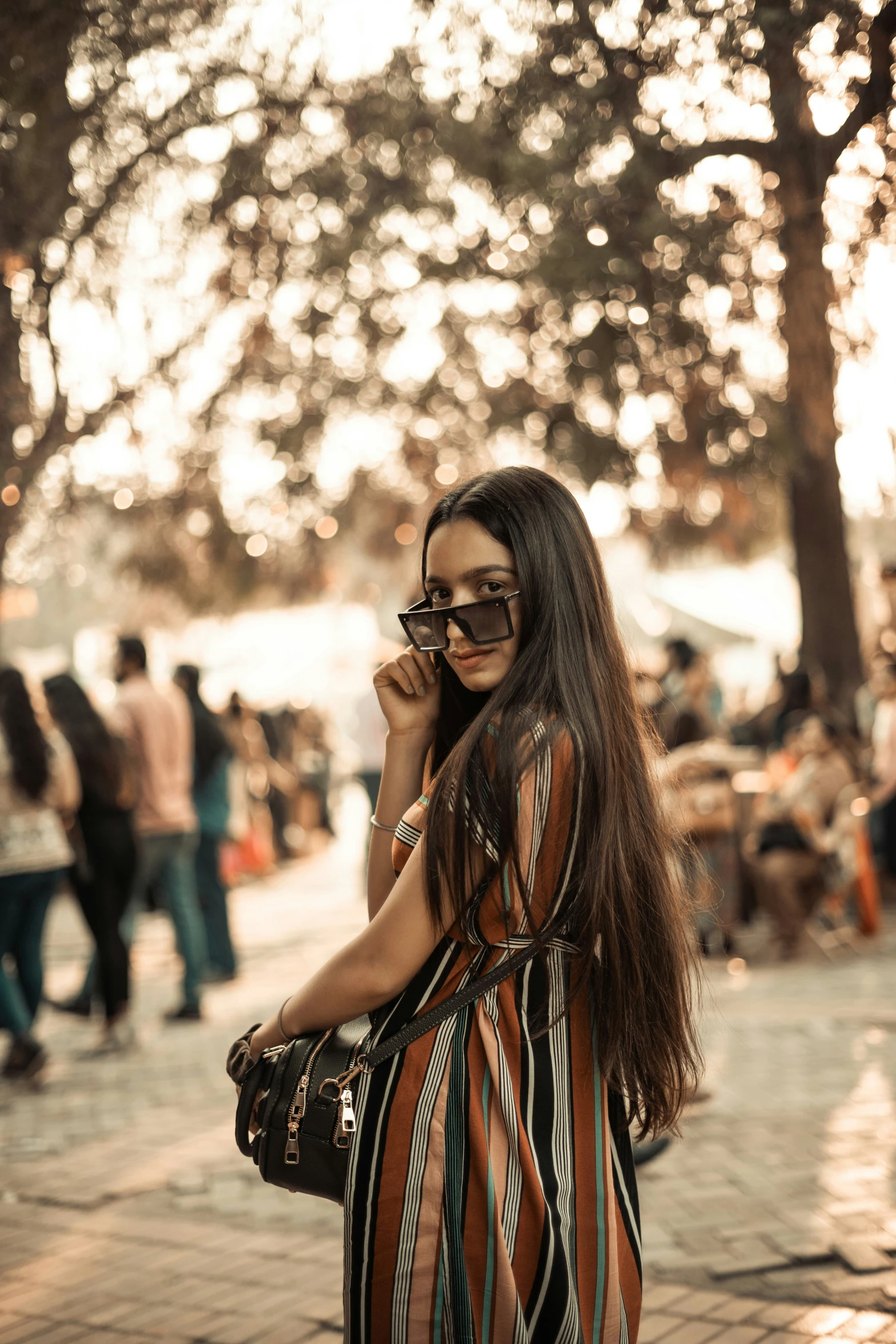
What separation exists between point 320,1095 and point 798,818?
713 centimetres

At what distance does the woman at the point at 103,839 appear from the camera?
24.0ft

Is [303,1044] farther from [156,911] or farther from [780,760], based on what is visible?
[780,760]

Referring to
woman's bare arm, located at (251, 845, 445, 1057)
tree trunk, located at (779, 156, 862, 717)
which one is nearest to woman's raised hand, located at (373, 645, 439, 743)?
woman's bare arm, located at (251, 845, 445, 1057)

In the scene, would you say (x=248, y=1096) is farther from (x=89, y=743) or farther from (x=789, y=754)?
(x=789, y=754)

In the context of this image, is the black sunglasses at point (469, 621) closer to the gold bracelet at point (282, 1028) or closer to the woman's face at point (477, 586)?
the woman's face at point (477, 586)

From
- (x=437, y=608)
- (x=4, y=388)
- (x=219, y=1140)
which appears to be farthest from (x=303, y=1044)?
(x=4, y=388)

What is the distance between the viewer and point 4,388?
229 inches

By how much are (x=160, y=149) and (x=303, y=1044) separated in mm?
4795

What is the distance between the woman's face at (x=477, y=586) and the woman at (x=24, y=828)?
499 centimetres

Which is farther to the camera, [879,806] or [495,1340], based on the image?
[879,806]

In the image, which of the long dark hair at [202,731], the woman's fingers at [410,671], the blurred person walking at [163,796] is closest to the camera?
the woman's fingers at [410,671]

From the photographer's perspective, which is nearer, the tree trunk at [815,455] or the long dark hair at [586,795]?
the long dark hair at [586,795]

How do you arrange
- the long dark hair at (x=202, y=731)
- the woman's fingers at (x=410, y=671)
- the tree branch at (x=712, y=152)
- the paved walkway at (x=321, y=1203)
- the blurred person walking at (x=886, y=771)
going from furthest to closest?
the blurred person walking at (x=886, y=771) < the long dark hair at (x=202, y=731) < the tree branch at (x=712, y=152) < the paved walkway at (x=321, y=1203) < the woman's fingers at (x=410, y=671)

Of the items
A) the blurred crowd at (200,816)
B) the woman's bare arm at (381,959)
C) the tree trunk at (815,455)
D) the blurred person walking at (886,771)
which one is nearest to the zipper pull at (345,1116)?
the woman's bare arm at (381,959)
